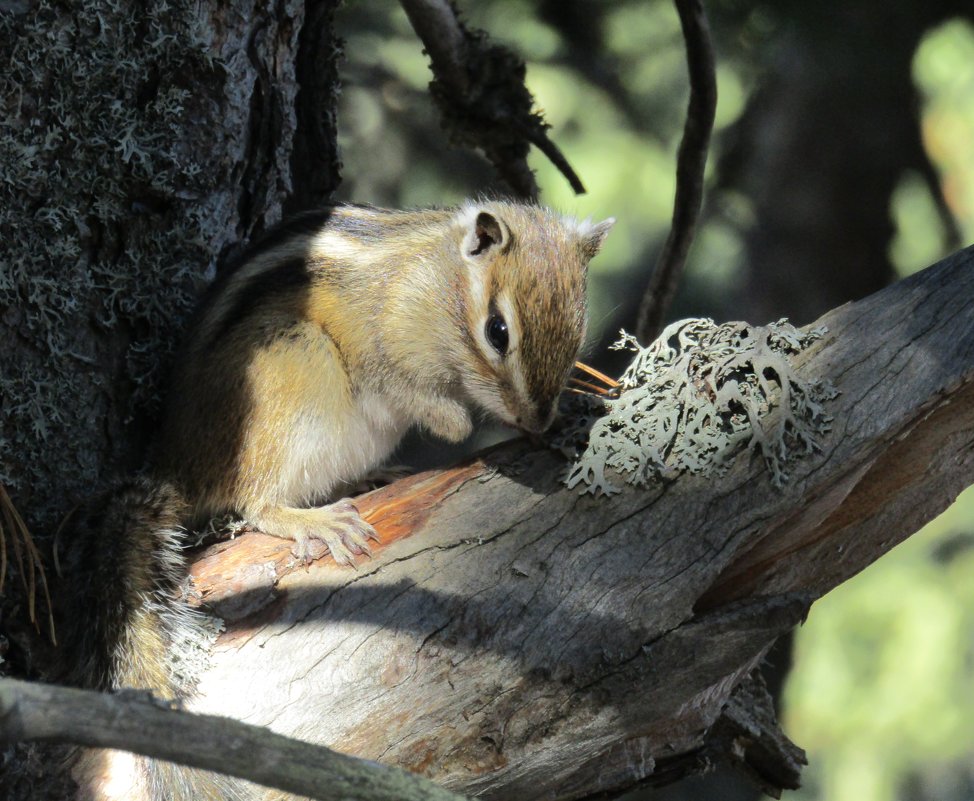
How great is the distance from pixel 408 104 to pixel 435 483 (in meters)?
3.57

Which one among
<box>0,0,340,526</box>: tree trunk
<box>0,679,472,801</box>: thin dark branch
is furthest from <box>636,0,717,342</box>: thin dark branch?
<box>0,679,472,801</box>: thin dark branch

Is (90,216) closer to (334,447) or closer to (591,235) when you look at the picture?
(334,447)

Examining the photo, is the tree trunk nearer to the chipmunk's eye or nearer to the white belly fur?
the white belly fur

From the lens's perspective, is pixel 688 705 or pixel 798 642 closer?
pixel 688 705

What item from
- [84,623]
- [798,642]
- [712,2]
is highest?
[712,2]

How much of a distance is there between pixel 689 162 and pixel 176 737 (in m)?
2.58

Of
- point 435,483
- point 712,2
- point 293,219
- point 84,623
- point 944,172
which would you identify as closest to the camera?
point 84,623

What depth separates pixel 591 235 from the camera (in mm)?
3162

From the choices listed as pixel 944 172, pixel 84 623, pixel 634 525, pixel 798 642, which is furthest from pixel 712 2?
pixel 84 623

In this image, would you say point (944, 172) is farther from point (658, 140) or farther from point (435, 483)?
point (435, 483)

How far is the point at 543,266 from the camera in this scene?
282 cm

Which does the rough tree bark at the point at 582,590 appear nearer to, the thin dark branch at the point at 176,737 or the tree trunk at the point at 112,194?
the tree trunk at the point at 112,194

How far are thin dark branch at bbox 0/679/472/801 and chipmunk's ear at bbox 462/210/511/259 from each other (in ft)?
6.03

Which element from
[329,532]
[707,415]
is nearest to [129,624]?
[329,532]
